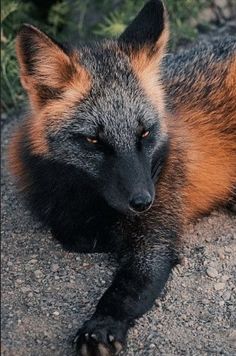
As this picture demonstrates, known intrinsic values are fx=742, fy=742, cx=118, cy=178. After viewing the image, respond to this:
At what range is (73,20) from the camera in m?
11.1

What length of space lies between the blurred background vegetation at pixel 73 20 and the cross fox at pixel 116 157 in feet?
9.55

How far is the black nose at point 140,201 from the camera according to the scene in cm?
539

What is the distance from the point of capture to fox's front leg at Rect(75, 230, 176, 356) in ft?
16.9

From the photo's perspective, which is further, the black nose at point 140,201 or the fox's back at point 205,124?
the fox's back at point 205,124

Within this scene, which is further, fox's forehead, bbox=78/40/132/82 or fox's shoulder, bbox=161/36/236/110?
fox's shoulder, bbox=161/36/236/110

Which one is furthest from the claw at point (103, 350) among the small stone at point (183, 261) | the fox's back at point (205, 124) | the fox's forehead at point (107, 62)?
the fox's forehead at point (107, 62)

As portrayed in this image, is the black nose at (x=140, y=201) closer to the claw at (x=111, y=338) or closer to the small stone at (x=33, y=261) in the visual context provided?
the claw at (x=111, y=338)

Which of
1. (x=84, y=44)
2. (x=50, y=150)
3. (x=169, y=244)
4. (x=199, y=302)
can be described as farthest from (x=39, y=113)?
(x=199, y=302)

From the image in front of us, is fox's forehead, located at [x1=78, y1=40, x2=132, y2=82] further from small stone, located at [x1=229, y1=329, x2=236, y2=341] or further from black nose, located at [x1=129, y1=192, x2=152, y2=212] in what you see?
small stone, located at [x1=229, y1=329, x2=236, y2=341]

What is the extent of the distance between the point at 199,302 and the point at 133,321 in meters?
0.61

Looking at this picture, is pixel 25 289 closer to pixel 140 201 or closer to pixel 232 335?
pixel 140 201

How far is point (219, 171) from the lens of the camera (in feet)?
22.4

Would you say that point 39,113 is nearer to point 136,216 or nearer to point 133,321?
point 136,216

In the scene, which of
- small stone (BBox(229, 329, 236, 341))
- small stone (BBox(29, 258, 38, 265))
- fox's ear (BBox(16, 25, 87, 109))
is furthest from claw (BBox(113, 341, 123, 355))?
A: fox's ear (BBox(16, 25, 87, 109))
